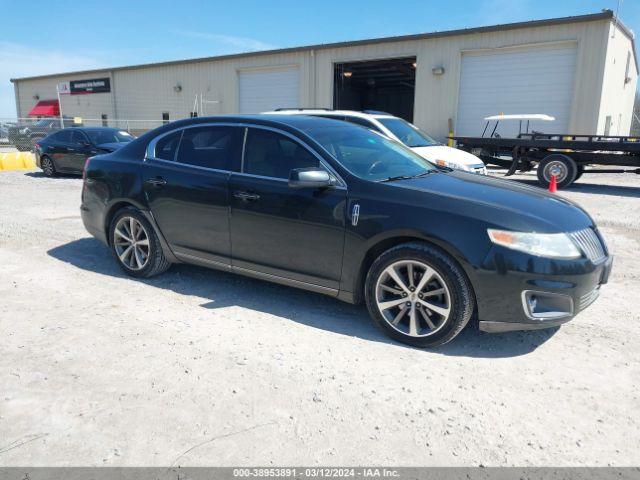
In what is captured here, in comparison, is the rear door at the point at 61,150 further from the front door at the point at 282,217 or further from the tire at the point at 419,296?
the tire at the point at 419,296

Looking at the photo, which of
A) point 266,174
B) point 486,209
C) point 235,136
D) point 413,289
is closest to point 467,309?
point 413,289

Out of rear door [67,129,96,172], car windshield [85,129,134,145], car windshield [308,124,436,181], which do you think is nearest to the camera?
car windshield [308,124,436,181]

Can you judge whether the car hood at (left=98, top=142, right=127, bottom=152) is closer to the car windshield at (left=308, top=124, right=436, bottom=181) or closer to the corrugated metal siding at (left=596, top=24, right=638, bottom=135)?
the car windshield at (left=308, top=124, right=436, bottom=181)

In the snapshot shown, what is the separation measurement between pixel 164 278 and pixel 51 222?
3.74m

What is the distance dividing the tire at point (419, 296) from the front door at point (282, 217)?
1.21 feet

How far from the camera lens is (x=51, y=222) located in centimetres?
771

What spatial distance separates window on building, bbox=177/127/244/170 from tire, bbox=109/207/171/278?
783 mm

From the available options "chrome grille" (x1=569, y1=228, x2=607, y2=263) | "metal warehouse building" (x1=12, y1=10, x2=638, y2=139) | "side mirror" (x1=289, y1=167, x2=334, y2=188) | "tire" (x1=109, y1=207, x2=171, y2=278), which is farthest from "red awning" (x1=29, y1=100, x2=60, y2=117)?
"chrome grille" (x1=569, y1=228, x2=607, y2=263)

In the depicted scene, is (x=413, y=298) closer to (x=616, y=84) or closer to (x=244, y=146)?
(x=244, y=146)

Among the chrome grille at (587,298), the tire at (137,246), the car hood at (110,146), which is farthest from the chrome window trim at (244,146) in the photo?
the car hood at (110,146)

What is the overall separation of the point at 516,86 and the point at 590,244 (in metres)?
18.1

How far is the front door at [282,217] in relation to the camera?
3.79 meters

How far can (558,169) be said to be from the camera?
490 inches

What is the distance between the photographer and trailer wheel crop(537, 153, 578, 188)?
12258 millimetres
